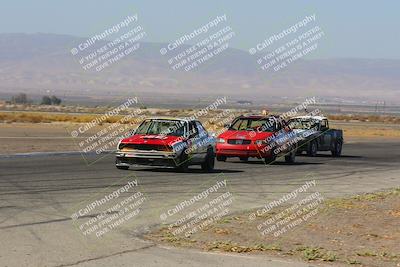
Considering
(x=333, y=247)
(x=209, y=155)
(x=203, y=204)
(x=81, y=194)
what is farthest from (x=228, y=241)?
(x=209, y=155)

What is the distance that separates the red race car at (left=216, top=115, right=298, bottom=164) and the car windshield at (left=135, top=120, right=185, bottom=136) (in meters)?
3.75

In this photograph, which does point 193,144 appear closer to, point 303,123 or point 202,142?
point 202,142

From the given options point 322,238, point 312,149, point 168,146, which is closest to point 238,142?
point 168,146

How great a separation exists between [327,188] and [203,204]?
4.88m

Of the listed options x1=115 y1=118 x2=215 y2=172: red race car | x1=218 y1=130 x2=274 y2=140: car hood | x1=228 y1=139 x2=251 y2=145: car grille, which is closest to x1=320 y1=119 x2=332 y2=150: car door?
x1=218 y1=130 x2=274 y2=140: car hood

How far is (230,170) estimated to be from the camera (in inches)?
921

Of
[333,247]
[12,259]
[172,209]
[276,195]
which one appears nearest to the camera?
[12,259]

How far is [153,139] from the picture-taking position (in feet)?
70.6

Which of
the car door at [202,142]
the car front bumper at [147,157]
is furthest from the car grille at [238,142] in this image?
the car front bumper at [147,157]

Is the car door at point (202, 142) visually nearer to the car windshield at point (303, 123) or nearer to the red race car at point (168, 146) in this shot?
the red race car at point (168, 146)

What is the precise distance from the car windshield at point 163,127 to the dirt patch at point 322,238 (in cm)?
844

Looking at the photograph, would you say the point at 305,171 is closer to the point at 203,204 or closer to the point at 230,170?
the point at 230,170

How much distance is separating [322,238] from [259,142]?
15.1m

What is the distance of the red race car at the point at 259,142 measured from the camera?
86.4ft
